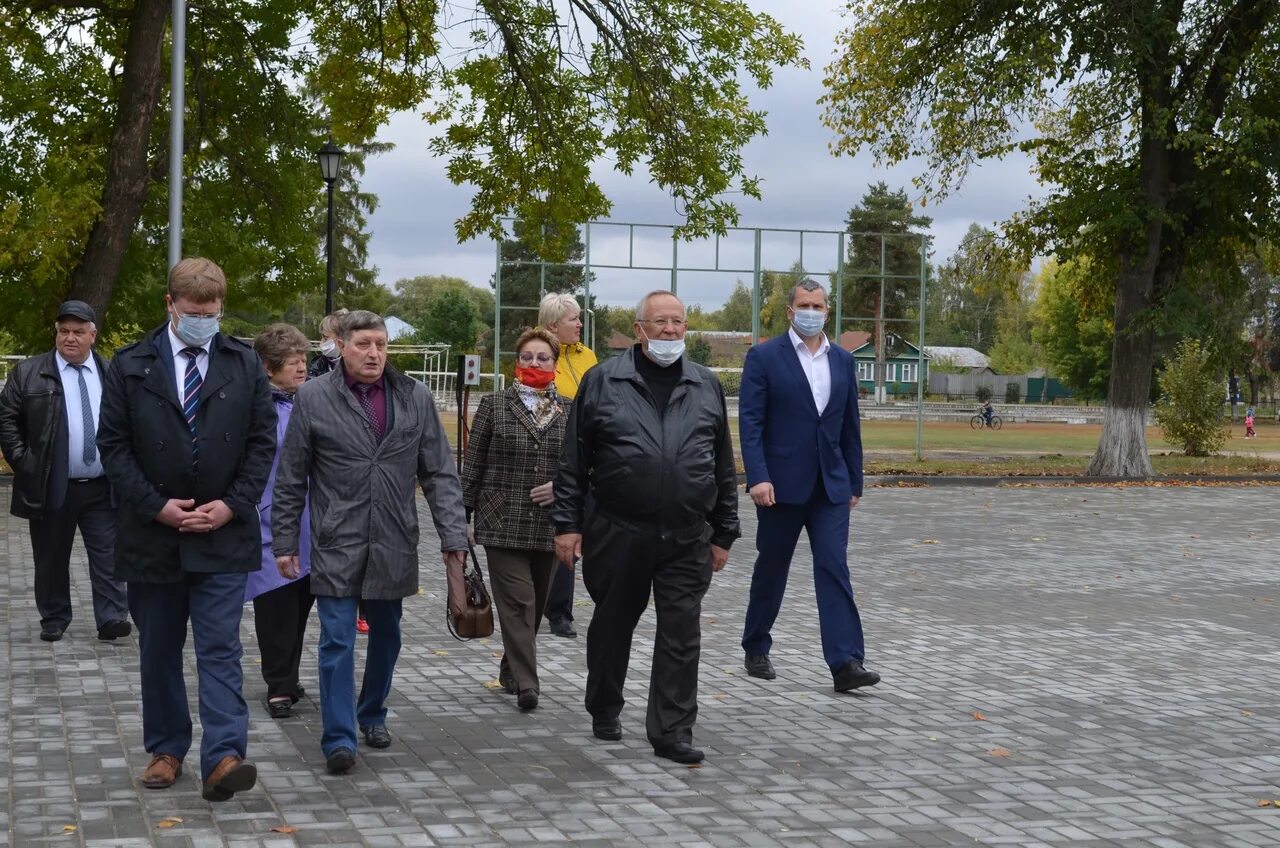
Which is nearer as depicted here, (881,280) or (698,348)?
(881,280)

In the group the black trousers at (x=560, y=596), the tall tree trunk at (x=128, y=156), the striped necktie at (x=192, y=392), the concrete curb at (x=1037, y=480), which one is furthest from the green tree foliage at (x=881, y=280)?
the striped necktie at (x=192, y=392)

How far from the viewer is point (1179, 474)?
26969 millimetres

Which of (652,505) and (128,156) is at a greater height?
(128,156)

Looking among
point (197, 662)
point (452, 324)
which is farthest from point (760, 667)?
point (452, 324)

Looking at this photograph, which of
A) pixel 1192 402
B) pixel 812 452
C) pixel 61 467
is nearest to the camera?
pixel 812 452

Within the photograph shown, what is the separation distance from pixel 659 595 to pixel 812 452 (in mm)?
1700

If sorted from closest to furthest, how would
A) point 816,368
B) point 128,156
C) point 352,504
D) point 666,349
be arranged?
1. point 352,504
2. point 666,349
3. point 816,368
4. point 128,156

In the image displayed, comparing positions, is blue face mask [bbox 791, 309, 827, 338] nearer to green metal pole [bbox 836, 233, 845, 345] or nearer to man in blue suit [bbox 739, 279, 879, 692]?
man in blue suit [bbox 739, 279, 879, 692]

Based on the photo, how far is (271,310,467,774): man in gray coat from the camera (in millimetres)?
6098

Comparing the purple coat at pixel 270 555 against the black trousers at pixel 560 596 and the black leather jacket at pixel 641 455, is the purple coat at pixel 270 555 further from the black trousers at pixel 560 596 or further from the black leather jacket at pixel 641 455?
the black trousers at pixel 560 596

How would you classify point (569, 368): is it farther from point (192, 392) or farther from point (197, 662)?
point (197, 662)

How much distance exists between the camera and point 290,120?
25.5m

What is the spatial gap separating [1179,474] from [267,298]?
15102mm

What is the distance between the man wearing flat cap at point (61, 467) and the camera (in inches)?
357
